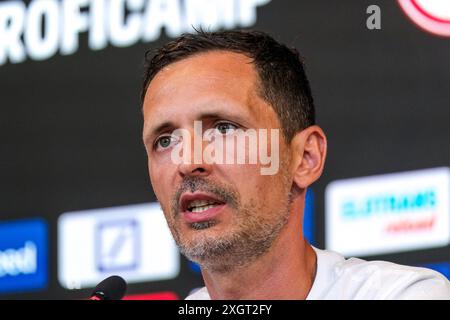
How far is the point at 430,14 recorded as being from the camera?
2256mm

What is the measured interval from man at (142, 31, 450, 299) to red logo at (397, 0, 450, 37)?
73 centimetres

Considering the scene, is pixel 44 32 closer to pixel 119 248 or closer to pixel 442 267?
pixel 119 248

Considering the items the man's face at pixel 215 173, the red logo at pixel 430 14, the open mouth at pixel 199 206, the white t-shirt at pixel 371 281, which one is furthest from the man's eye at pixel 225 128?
the red logo at pixel 430 14

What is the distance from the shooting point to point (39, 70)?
2.68 metres

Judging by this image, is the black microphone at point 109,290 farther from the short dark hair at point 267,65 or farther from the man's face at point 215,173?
the short dark hair at point 267,65

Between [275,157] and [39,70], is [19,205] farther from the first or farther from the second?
[275,157]

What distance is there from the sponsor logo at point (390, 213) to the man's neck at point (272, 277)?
0.65 m

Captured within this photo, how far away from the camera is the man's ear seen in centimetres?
158

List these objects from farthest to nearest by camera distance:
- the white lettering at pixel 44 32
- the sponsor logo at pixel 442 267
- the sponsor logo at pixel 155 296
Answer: the white lettering at pixel 44 32 → the sponsor logo at pixel 155 296 → the sponsor logo at pixel 442 267

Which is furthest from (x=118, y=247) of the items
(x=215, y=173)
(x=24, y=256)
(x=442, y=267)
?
(x=215, y=173)

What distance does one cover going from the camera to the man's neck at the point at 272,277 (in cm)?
151

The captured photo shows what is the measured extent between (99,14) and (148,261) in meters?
0.67

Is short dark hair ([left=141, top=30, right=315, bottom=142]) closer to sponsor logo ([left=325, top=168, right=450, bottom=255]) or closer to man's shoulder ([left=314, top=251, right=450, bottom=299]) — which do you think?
man's shoulder ([left=314, top=251, right=450, bottom=299])

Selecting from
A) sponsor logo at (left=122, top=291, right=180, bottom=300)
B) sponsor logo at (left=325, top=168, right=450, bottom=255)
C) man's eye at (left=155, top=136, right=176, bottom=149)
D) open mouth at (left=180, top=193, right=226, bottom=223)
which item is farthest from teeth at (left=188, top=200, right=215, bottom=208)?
sponsor logo at (left=122, top=291, right=180, bottom=300)
